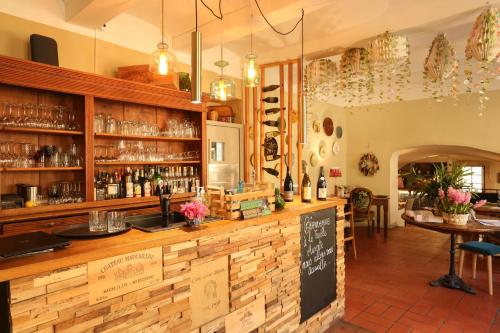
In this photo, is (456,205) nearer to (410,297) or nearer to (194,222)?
(410,297)

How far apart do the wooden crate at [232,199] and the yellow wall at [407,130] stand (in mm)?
5529

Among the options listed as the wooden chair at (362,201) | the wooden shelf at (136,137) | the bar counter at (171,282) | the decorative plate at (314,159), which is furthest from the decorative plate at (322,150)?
the bar counter at (171,282)

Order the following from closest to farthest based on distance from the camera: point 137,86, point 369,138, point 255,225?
point 255,225, point 137,86, point 369,138

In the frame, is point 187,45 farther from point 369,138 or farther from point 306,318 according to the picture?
point 369,138

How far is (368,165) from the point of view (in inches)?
299

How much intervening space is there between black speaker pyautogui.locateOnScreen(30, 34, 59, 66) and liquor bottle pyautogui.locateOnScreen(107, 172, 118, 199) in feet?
3.91

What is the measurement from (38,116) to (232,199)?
Answer: 81.4 inches

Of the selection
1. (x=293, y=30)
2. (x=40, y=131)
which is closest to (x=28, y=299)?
(x=40, y=131)

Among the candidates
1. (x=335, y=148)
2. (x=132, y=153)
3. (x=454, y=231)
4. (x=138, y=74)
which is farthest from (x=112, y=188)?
(x=335, y=148)

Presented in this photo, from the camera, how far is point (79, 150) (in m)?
3.20

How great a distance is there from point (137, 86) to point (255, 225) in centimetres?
208

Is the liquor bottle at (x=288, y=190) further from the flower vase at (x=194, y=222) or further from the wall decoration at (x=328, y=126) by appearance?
the wall decoration at (x=328, y=126)

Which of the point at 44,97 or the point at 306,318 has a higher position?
the point at 44,97

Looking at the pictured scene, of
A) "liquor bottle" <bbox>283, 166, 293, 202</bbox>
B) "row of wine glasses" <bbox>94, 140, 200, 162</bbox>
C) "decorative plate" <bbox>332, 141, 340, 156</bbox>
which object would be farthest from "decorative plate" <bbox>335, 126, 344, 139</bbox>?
"liquor bottle" <bbox>283, 166, 293, 202</bbox>
